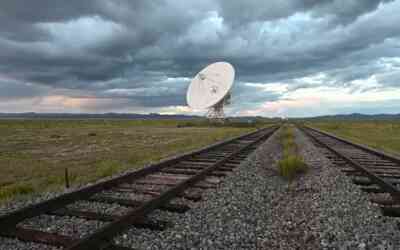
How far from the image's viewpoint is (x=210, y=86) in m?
46.0

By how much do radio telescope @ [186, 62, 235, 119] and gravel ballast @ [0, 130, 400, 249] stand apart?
36644 mm

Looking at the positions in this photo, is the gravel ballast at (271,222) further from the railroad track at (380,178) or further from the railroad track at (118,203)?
the railroad track at (380,178)

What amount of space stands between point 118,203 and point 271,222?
263cm

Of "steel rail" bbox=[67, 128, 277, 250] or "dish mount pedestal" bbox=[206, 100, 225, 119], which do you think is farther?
"dish mount pedestal" bbox=[206, 100, 225, 119]

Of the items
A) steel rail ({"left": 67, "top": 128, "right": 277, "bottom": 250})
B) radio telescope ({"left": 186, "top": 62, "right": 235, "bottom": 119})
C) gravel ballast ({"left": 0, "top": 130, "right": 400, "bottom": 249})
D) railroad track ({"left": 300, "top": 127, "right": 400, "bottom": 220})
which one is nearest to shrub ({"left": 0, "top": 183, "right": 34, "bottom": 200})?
gravel ballast ({"left": 0, "top": 130, "right": 400, "bottom": 249})

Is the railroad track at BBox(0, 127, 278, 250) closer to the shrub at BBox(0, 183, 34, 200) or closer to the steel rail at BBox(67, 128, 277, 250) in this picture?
the steel rail at BBox(67, 128, 277, 250)

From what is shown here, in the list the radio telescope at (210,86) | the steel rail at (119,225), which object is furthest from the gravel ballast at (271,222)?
the radio telescope at (210,86)

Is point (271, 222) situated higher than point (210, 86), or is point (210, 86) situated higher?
point (210, 86)

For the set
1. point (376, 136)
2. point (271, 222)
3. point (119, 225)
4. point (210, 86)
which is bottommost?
point (376, 136)

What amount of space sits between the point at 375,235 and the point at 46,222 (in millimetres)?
4682

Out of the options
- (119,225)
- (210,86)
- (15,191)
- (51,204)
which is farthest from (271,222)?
(210,86)

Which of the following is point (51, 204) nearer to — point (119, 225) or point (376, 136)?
point (119, 225)

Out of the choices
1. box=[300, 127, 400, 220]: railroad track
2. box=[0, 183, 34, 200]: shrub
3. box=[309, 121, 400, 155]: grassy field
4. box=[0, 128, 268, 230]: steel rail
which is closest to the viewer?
box=[0, 128, 268, 230]: steel rail

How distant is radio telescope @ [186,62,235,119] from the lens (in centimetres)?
4388
